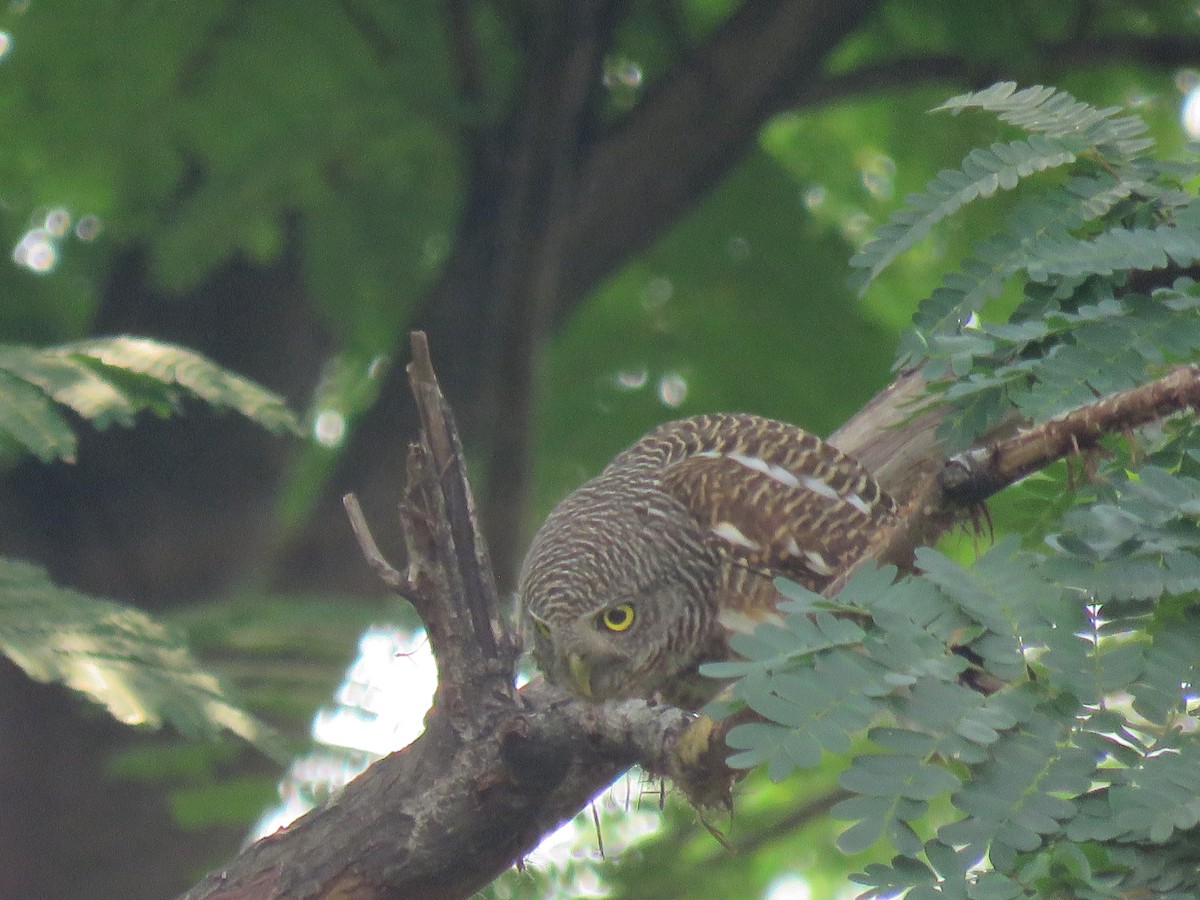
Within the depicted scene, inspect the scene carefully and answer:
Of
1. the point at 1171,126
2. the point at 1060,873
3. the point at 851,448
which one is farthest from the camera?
the point at 1171,126

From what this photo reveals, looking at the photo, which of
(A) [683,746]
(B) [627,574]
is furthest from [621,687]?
(A) [683,746]

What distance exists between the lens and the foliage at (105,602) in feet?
7.40

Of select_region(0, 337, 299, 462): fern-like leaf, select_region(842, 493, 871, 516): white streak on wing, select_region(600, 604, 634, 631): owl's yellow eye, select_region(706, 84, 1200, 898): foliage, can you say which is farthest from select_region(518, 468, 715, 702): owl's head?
select_region(706, 84, 1200, 898): foliage

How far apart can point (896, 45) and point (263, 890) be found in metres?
4.29

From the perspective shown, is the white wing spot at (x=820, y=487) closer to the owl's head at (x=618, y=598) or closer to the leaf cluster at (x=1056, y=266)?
the owl's head at (x=618, y=598)

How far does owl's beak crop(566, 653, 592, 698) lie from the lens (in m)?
2.70

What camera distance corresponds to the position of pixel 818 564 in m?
2.90

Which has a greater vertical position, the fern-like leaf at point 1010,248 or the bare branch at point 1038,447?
the fern-like leaf at point 1010,248

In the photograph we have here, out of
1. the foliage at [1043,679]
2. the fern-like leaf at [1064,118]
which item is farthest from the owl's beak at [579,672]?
the fern-like leaf at [1064,118]

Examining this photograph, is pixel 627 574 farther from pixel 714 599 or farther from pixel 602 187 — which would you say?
pixel 602 187

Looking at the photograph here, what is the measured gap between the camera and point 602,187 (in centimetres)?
483

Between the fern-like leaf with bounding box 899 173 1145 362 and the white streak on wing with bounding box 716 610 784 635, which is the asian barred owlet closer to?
the white streak on wing with bounding box 716 610 784 635

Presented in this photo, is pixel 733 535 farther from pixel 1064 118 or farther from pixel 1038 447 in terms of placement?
pixel 1038 447

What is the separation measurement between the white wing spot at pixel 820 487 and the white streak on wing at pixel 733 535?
176 millimetres
